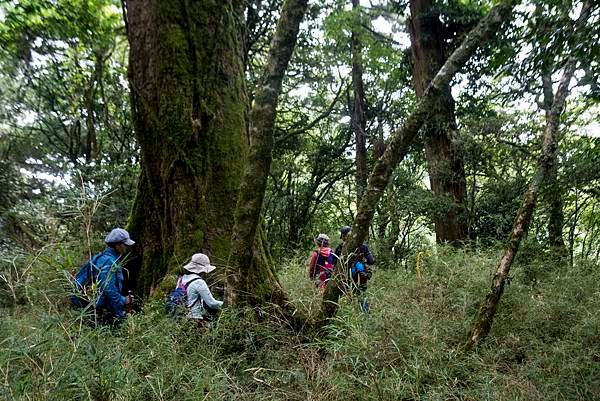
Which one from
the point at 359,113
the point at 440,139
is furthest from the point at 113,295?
the point at 359,113

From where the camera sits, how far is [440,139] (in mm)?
9812

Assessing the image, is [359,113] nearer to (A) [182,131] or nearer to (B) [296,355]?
(A) [182,131]

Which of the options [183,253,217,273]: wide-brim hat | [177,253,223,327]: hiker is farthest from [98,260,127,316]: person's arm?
[183,253,217,273]: wide-brim hat

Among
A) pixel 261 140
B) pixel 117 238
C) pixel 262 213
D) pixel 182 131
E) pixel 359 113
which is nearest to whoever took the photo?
pixel 261 140

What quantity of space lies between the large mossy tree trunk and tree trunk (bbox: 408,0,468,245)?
512 cm

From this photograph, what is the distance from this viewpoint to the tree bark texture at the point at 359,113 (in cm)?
1262

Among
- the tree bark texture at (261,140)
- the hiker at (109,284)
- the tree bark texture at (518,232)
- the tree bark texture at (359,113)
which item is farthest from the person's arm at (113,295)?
the tree bark texture at (359,113)

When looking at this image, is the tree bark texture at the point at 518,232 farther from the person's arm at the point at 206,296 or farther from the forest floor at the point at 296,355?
the person's arm at the point at 206,296

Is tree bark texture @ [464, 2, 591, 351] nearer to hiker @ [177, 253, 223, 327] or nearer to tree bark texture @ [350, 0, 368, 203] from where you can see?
hiker @ [177, 253, 223, 327]

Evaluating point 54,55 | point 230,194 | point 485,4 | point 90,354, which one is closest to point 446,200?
point 485,4

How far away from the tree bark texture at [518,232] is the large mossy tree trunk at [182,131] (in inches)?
110

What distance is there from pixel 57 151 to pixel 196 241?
9.89 meters

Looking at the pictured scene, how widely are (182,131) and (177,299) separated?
211cm

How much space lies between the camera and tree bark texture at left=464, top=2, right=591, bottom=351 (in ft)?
13.9
